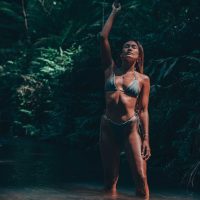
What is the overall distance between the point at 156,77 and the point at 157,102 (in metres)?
0.62

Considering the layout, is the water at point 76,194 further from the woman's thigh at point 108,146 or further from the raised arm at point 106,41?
the raised arm at point 106,41

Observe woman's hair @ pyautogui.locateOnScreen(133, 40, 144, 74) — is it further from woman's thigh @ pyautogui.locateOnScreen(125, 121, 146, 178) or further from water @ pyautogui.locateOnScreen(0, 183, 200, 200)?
water @ pyautogui.locateOnScreen(0, 183, 200, 200)

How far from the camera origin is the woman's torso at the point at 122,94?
823 centimetres

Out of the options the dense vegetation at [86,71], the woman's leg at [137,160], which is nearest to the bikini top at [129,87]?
the woman's leg at [137,160]

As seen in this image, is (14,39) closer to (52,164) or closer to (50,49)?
(50,49)

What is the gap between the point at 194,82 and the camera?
12.1 meters

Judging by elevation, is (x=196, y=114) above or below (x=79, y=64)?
below

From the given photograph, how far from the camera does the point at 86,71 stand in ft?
56.5

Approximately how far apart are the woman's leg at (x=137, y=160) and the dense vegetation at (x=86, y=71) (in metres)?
2.16

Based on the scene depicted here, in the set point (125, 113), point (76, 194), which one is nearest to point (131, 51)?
point (125, 113)

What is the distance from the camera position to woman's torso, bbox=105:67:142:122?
8227mm

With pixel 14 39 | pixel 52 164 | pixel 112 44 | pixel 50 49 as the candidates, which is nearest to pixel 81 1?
pixel 50 49

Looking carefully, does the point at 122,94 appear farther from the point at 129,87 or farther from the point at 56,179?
the point at 56,179

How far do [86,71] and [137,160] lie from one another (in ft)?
30.6
